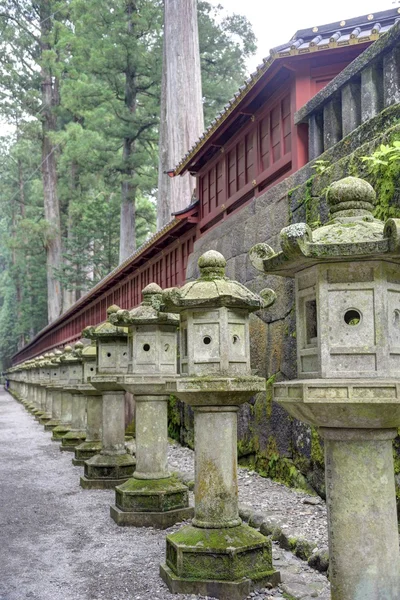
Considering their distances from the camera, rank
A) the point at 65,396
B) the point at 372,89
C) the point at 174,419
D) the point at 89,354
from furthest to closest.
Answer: the point at 65,396, the point at 174,419, the point at 89,354, the point at 372,89

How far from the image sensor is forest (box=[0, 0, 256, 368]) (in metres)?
21.9

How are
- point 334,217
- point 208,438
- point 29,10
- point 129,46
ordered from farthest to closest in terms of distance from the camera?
point 29,10 < point 129,46 < point 208,438 < point 334,217

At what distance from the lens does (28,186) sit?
47.1m

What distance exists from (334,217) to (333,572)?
2.09m

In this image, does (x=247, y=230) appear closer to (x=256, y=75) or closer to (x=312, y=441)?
(x=256, y=75)

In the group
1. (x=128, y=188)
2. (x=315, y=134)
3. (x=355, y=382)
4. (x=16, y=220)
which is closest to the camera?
(x=355, y=382)

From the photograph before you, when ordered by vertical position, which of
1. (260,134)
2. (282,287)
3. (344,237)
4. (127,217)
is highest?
(127,217)

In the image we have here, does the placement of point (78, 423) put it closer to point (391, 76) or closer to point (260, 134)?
point (260, 134)

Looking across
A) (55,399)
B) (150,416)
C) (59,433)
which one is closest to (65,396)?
(59,433)

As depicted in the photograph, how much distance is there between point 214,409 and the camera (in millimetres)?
4902

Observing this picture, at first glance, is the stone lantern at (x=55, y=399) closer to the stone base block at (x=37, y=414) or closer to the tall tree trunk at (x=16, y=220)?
the stone base block at (x=37, y=414)

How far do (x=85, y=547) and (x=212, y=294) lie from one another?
9.69ft

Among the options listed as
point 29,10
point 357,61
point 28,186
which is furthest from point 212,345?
point 28,186

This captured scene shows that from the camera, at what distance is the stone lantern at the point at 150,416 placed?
6.63 m
